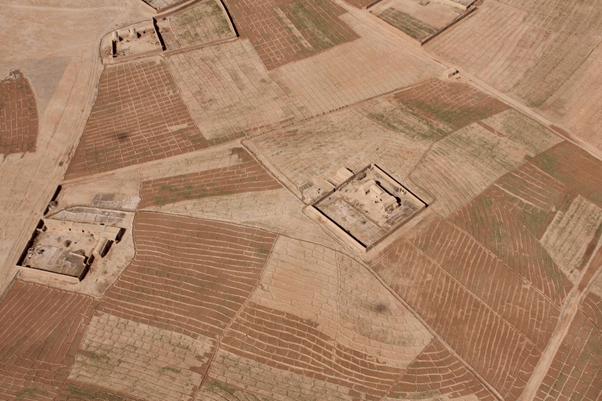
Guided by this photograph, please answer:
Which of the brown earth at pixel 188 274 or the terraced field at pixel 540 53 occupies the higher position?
the terraced field at pixel 540 53

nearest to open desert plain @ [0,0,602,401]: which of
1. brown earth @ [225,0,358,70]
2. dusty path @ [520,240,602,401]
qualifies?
dusty path @ [520,240,602,401]

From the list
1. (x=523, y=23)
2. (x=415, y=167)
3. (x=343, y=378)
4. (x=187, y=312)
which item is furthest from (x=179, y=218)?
(x=523, y=23)

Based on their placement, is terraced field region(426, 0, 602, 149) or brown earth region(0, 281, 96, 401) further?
terraced field region(426, 0, 602, 149)

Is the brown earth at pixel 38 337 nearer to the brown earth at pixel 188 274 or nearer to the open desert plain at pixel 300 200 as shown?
the open desert plain at pixel 300 200

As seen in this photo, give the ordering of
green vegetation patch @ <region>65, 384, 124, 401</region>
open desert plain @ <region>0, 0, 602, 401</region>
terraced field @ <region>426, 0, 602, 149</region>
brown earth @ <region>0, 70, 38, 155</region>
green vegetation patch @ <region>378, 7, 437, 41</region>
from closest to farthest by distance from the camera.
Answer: green vegetation patch @ <region>65, 384, 124, 401</region>, open desert plain @ <region>0, 0, 602, 401</region>, brown earth @ <region>0, 70, 38, 155</region>, terraced field @ <region>426, 0, 602, 149</region>, green vegetation patch @ <region>378, 7, 437, 41</region>

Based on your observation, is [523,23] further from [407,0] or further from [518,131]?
[518,131]

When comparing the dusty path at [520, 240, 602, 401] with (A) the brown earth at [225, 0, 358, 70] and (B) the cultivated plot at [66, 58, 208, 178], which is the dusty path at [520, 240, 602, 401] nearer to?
(B) the cultivated plot at [66, 58, 208, 178]

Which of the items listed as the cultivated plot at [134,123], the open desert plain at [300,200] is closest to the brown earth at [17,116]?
the open desert plain at [300,200]

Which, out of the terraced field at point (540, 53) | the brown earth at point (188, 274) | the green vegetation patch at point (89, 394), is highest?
the terraced field at point (540, 53)

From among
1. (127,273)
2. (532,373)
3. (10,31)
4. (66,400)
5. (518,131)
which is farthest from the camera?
(10,31)
